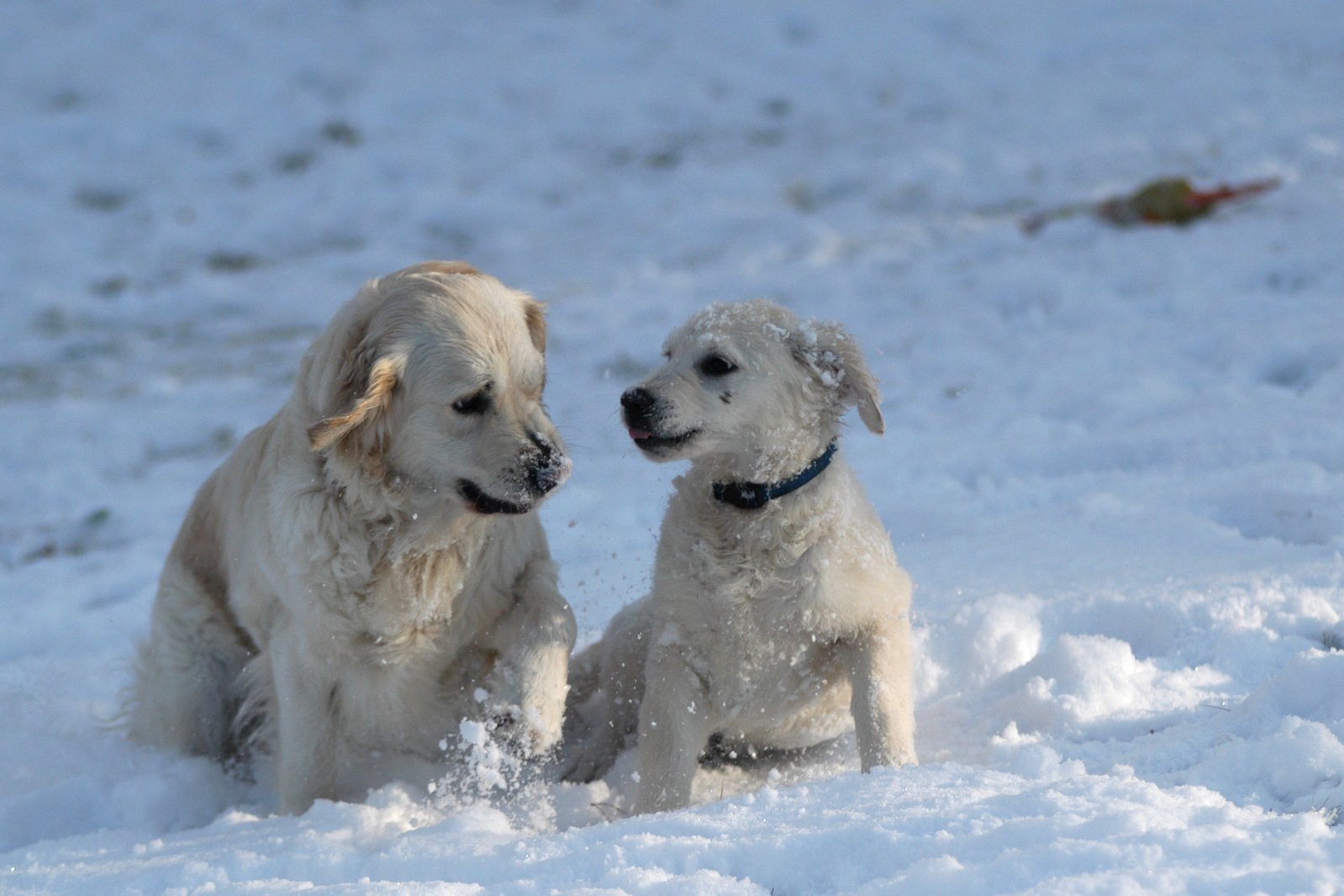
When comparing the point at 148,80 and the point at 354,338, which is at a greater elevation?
the point at 354,338

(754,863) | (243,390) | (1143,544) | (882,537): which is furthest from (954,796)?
(243,390)

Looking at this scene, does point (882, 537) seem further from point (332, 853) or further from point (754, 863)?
point (332, 853)

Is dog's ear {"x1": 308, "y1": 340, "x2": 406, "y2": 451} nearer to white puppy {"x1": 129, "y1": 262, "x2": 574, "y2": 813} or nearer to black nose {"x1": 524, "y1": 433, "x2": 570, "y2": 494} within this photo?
white puppy {"x1": 129, "y1": 262, "x2": 574, "y2": 813}

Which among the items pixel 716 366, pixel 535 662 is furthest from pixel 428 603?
pixel 716 366

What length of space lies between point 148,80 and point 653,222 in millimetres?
4567

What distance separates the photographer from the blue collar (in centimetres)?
318

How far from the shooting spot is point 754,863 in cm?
221

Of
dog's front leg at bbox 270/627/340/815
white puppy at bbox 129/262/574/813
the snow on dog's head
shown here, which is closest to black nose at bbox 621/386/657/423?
the snow on dog's head

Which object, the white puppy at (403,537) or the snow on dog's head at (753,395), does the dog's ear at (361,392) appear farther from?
the snow on dog's head at (753,395)

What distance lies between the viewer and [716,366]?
128 inches

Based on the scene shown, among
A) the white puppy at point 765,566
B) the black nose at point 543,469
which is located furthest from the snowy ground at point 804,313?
the black nose at point 543,469

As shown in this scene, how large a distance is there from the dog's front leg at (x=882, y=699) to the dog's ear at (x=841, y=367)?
0.54 m

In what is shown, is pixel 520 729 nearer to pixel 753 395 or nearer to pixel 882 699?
pixel 882 699

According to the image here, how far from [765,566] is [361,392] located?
1051 mm
